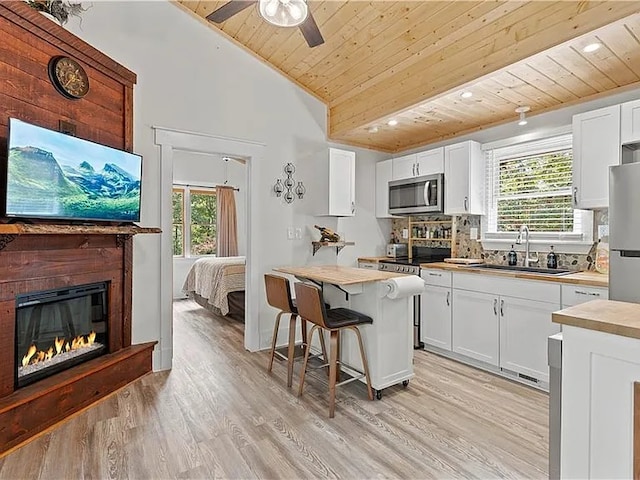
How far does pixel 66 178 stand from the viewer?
2.53 m

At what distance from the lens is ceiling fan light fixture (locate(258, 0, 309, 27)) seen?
221cm

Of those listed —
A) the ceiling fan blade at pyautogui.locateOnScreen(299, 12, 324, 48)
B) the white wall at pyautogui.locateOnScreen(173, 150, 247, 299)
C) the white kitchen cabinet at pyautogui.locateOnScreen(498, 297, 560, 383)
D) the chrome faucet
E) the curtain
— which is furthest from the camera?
the curtain

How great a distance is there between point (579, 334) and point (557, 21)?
210 cm

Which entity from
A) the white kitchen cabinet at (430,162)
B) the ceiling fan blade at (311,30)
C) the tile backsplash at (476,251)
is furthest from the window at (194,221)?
the ceiling fan blade at (311,30)

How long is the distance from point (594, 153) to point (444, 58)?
4.57 ft

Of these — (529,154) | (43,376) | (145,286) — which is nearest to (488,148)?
(529,154)

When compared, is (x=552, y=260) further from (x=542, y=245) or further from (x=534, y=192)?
(x=534, y=192)

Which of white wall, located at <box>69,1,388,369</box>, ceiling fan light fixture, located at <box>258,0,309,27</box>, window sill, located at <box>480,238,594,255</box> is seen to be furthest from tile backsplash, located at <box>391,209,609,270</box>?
ceiling fan light fixture, located at <box>258,0,309,27</box>

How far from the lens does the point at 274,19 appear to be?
230 cm

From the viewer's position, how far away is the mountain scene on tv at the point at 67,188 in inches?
88.4

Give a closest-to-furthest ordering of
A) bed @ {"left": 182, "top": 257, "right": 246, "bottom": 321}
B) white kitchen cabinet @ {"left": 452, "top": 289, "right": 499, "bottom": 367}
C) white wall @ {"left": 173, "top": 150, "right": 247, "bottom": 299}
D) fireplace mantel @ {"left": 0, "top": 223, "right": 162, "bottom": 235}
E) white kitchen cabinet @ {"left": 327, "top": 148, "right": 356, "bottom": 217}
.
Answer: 1. fireplace mantel @ {"left": 0, "top": 223, "right": 162, "bottom": 235}
2. white kitchen cabinet @ {"left": 452, "top": 289, "right": 499, "bottom": 367}
3. white kitchen cabinet @ {"left": 327, "top": 148, "right": 356, "bottom": 217}
4. bed @ {"left": 182, "top": 257, "right": 246, "bottom": 321}
5. white wall @ {"left": 173, "top": 150, "right": 247, "bottom": 299}

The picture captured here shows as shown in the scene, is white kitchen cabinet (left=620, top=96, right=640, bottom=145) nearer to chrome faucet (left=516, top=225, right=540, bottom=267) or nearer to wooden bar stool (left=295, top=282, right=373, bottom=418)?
chrome faucet (left=516, top=225, right=540, bottom=267)

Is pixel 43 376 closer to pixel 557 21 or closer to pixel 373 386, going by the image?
pixel 373 386

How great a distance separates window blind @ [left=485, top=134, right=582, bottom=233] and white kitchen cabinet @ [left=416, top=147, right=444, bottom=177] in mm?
476
